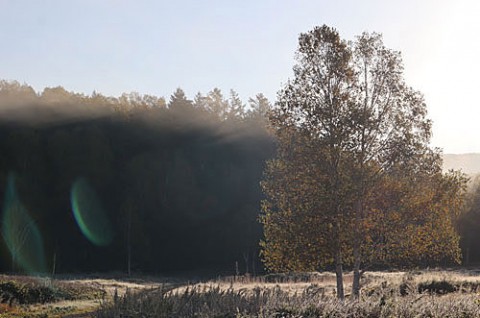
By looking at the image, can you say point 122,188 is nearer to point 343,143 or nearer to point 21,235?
point 21,235

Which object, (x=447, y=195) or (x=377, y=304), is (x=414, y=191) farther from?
(x=377, y=304)

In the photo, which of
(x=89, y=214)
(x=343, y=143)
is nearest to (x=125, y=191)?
(x=89, y=214)

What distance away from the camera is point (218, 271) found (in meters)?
53.6

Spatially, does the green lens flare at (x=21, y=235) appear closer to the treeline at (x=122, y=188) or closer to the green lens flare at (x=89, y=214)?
the treeline at (x=122, y=188)

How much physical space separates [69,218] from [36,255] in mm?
4605

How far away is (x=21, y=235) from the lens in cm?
4784

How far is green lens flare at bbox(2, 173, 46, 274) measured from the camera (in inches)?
1850

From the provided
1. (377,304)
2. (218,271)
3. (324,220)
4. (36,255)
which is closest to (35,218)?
(36,255)

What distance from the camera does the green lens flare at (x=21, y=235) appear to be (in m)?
47.0

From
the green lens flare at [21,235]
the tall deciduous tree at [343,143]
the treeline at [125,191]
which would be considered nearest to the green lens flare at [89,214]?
the treeline at [125,191]

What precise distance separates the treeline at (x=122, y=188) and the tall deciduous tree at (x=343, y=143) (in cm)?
3634

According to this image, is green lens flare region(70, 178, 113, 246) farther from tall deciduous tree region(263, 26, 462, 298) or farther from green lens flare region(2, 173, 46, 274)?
tall deciduous tree region(263, 26, 462, 298)

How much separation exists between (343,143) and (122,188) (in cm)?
4201

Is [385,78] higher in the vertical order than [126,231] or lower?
higher
